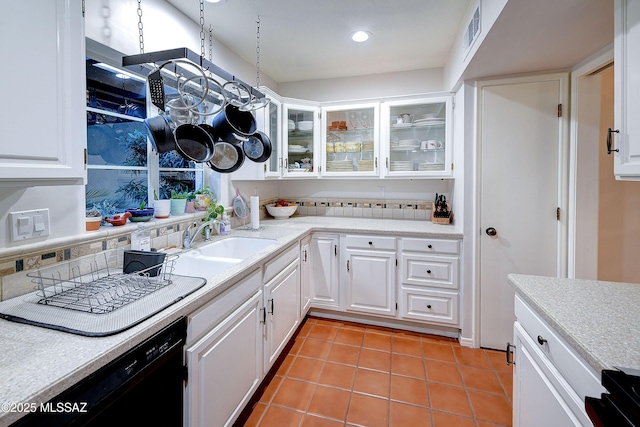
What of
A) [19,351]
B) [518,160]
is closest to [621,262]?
[518,160]

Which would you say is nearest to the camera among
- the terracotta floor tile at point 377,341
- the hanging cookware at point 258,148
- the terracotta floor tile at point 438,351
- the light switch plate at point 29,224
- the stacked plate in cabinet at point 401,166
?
the light switch plate at point 29,224

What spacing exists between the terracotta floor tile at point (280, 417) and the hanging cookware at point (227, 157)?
1450 mm

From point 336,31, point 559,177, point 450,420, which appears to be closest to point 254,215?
point 336,31

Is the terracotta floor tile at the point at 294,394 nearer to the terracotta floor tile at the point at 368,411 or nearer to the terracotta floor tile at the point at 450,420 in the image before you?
the terracotta floor tile at the point at 368,411

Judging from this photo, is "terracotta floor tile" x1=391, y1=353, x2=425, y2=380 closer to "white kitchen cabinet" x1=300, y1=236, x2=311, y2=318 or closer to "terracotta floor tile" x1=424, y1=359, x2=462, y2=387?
"terracotta floor tile" x1=424, y1=359, x2=462, y2=387

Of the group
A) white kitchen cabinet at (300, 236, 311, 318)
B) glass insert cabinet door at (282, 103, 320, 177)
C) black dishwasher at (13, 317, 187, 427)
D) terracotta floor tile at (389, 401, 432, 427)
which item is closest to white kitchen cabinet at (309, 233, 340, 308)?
white kitchen cabinet at (300, 236, 311, 318)

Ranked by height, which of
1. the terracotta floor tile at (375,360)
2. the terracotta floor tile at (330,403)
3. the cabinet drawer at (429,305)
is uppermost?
the cabinet drawer at (429,305)

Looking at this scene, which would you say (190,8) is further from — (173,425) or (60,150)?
(173,425)

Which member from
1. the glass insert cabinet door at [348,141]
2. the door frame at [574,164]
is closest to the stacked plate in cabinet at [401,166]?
the glass insert cabinet door at [348,141]

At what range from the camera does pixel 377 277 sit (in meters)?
2.60

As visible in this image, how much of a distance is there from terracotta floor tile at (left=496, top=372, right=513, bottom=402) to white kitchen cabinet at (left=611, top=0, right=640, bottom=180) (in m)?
1.46

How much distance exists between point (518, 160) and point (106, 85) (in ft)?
8.93

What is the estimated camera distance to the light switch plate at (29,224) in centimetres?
111

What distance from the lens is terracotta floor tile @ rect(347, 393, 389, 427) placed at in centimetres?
160
